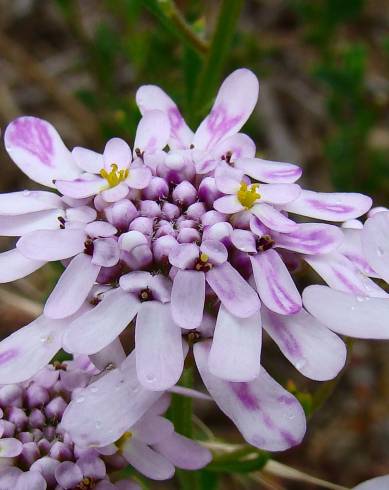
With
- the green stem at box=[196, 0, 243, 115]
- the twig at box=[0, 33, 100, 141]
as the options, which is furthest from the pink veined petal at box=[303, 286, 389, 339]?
the twig at box=[0, 33, 100, 141]

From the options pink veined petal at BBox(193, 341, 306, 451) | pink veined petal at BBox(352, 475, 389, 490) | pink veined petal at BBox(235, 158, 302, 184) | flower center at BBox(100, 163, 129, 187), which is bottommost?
pink veined petal at BBox(352, 475, 389, 490)

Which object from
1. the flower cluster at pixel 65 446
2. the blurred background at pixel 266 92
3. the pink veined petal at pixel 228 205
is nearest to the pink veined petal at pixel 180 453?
the flower cluster at pixel 65 446

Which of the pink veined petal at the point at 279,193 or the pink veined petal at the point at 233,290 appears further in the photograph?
the pink veined petal at the point at 279,193

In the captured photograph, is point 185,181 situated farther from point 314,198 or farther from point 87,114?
point 87,114

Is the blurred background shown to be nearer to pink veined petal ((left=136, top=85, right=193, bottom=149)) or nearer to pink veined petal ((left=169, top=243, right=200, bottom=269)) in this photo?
pink veined petal ((left=136, top=85, right=193, bottom=149))

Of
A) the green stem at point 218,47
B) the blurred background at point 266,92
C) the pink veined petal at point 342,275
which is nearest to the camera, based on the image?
the pink veined petal at point 342,275

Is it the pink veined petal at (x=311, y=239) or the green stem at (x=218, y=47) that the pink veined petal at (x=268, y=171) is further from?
the green stem at (x=218, y=47)

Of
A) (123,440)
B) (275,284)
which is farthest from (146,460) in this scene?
(275,284)
